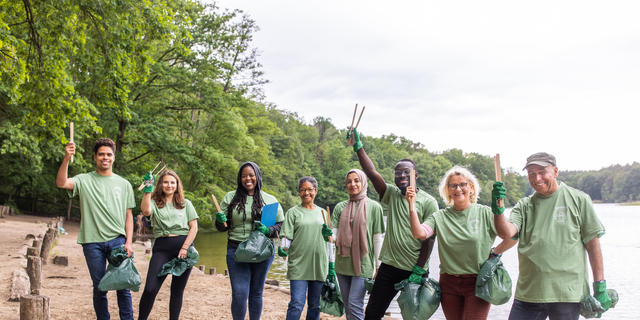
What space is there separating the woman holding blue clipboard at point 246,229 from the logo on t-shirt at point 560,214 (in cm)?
253

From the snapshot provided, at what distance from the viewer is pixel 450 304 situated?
11.2 ft

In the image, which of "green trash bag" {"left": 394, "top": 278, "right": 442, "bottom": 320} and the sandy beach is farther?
the sandy beach

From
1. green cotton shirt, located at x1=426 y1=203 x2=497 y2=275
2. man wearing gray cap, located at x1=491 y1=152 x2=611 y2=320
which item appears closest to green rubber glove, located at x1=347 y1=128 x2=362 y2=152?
green cotton shirt, located at x1=426 y1=203 x2=497 y2=275

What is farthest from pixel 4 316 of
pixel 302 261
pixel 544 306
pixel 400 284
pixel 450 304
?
pixel 544 306

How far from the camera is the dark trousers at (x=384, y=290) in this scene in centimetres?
382

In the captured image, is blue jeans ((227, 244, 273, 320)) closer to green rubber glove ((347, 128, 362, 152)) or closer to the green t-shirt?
the green t-shirt

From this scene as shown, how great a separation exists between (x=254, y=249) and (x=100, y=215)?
1.40m

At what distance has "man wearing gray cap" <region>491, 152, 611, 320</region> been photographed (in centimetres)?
301

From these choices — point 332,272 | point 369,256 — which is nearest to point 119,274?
point 332,272

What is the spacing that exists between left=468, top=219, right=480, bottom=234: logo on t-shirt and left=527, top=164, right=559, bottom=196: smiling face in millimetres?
483

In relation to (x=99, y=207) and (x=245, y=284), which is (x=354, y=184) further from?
(x=99, y=207)

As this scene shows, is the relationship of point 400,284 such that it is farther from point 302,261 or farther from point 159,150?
point 159,150

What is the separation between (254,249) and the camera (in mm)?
4230

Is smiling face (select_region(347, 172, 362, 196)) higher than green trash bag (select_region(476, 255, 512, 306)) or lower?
higher
